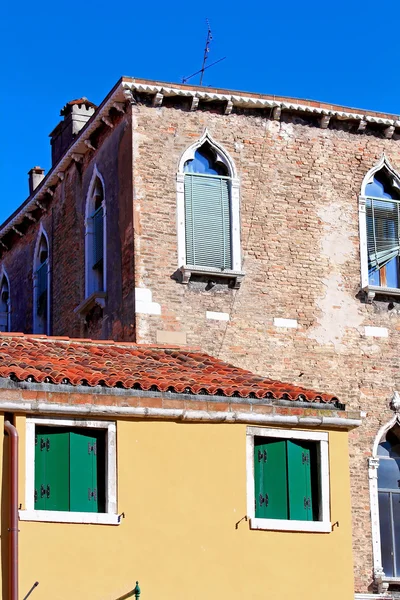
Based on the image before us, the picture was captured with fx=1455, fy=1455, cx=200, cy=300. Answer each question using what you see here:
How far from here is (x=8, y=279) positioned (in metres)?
29.8

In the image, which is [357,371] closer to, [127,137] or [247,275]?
[247,275]

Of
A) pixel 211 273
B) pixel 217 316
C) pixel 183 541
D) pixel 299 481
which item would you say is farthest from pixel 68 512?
pixel 211 273

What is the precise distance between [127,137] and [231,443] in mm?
6578

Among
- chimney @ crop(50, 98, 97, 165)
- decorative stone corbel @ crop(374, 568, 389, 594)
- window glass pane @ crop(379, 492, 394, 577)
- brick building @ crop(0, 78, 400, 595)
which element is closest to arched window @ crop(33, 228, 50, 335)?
chimney @ crop(50, 98, 97, 165)

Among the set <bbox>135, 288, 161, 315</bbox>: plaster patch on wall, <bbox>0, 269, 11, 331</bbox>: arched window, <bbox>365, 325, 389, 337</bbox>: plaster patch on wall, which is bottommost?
<bbox>365, 325, 389, 337</bbox>: plaster patch on wall

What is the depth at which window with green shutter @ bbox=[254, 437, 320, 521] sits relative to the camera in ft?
62.1

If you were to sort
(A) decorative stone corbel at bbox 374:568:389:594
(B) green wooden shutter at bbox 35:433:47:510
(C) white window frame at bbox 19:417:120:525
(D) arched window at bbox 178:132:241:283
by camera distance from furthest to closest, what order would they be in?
(D) arched window at bbox 178:132:241:283
(A) decorative stone corbel at bbox 374:568:389:594
(B) green wooden shutter at bbox 35:433:47:510
(C) white window frame at bbox 19:417:120:525

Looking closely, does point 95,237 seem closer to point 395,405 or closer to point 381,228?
point 381,228

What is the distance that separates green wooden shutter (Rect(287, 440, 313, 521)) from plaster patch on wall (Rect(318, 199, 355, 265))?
17.6ft

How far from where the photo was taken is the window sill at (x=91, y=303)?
77.4 feet

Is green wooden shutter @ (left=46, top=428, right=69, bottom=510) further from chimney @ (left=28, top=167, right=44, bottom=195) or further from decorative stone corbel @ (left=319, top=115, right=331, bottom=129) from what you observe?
chimney @ (left=28, top=167, right=44, bottom=195)

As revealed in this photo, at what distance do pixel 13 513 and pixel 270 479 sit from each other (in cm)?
363

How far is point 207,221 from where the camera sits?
76.4 feet

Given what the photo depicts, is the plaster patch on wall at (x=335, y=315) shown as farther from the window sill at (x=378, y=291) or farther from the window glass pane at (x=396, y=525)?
the window glass pane at (x=396, y=525)
